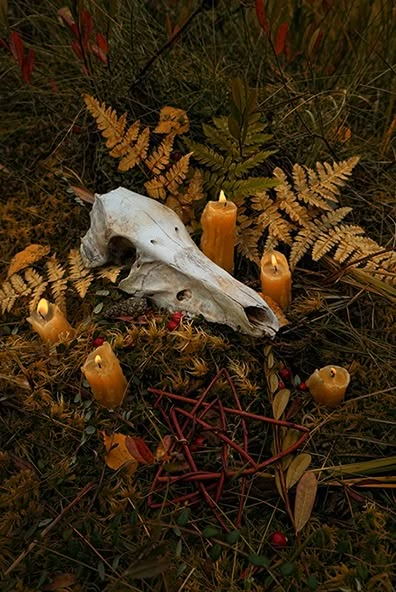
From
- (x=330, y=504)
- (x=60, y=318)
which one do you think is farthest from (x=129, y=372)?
(x=330, y=504)

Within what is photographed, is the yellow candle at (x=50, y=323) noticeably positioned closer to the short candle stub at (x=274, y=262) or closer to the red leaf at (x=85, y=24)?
the short candle stub at (x=274, y=262)

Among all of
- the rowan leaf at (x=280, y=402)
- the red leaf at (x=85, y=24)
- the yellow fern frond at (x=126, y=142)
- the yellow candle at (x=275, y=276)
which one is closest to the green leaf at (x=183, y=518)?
the rowan leaf at (x=280, y=402)

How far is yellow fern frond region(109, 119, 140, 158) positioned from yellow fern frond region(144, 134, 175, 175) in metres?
0.12

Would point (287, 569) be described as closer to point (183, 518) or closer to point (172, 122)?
point (183, 518)

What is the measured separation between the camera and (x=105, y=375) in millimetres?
2107

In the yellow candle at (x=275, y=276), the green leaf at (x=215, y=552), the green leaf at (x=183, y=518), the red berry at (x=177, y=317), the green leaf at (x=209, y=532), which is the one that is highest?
the yellow candle at (x=275, y=276)

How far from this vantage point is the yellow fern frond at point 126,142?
9.10 feet

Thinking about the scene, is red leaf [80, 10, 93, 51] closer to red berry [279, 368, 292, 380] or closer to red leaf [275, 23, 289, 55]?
red leaf [275, 23, 289, 55]

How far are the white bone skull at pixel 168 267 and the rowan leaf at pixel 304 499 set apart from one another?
58 centimetres

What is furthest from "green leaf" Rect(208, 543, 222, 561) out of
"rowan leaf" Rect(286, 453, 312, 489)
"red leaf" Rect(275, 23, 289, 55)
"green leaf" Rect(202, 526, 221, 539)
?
"red leaf" Rect(275, 23, 289, 55)

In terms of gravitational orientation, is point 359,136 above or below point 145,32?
below

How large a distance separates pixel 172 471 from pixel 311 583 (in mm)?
574

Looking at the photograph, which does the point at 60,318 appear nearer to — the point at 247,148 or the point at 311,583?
the point at 247,148

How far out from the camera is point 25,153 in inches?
131
